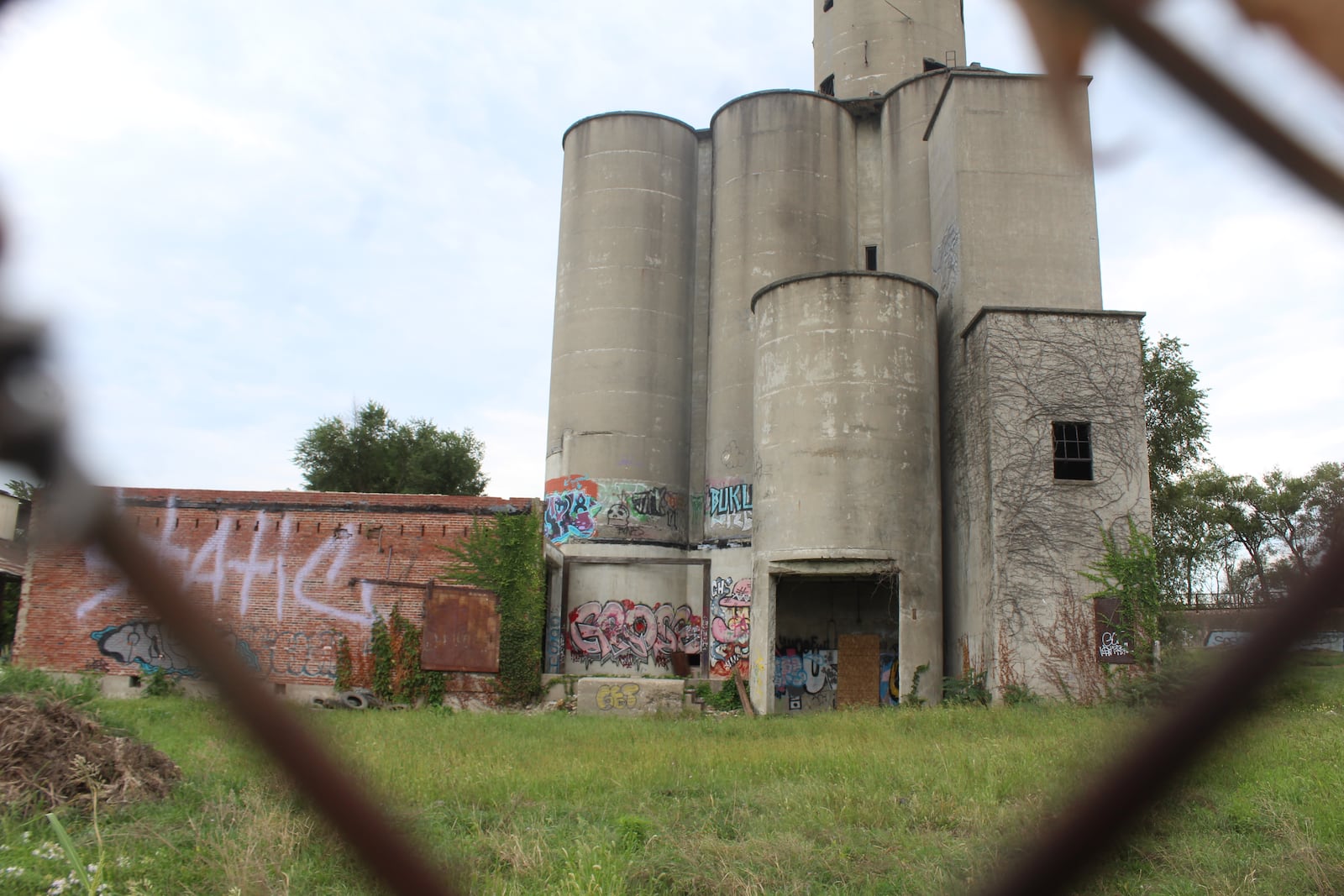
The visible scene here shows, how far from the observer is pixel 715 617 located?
83.7 ft

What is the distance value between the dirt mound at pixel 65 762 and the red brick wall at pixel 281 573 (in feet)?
37.1

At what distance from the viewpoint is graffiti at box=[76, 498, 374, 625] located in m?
20.5

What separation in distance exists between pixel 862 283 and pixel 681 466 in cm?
984

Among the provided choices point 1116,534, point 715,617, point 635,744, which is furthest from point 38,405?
point 715,617

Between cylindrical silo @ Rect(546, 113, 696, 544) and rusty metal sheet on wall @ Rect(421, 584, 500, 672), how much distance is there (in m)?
6.49

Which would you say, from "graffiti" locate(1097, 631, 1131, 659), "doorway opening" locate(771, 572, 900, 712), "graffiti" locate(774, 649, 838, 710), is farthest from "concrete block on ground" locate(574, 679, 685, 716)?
"graffiti" locate(1097, 631, 1131, 659)

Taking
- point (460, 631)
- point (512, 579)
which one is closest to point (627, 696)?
point (512, 579)

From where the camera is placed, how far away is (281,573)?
67.5 ft

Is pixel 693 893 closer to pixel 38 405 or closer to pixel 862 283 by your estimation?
pixel 38 405

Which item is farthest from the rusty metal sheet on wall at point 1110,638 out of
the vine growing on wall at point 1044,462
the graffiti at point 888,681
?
the graffiti at point 888,681

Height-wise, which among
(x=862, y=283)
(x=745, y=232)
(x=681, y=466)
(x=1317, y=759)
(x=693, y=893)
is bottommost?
(x=693, y=893)

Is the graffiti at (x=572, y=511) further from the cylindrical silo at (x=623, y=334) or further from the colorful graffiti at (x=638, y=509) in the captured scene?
the colorful graffiti at (x=638, y=509)

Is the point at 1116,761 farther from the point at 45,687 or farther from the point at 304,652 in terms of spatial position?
the point at 304,652

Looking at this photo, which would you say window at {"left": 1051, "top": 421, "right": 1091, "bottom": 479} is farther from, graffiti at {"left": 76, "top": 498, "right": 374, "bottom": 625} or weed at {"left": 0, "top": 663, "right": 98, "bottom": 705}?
weed at {"left": 0, "top": 663, "right": 98, "bottom": 705}
